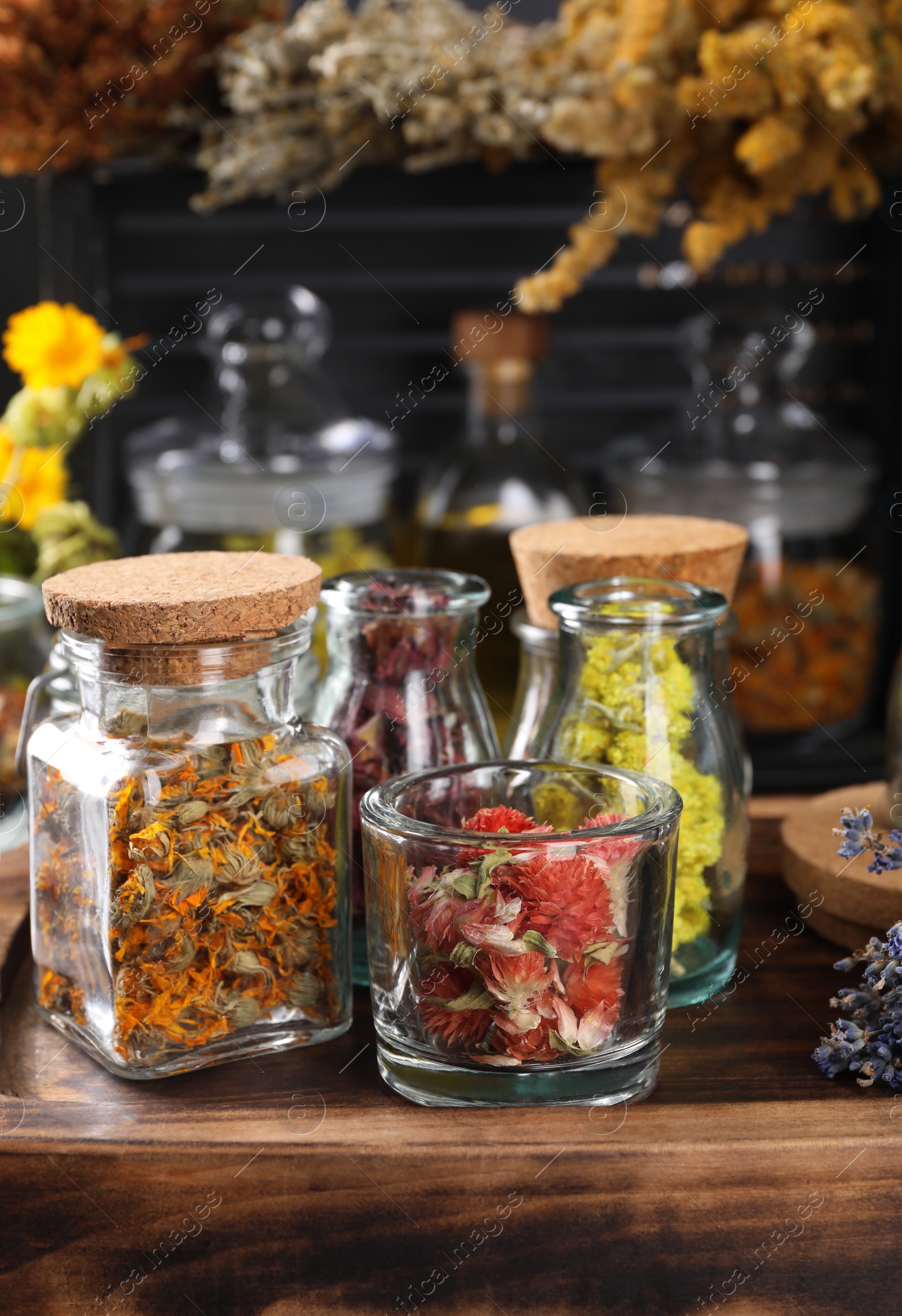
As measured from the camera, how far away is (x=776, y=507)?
1184 millimetres

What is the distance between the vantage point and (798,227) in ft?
4.59

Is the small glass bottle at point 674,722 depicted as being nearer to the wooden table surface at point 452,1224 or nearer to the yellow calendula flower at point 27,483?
the wooden table surface at point 452,1224

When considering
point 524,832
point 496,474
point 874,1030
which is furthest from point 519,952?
point 496,474

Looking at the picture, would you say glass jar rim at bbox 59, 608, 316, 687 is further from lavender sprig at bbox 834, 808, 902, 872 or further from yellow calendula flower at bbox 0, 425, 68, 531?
yellow calendula flower at bbox 0, 425, 68, 531

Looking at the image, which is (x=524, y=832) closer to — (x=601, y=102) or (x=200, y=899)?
(x=200, y=899)

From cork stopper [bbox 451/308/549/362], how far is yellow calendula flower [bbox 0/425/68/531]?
1.17 feet

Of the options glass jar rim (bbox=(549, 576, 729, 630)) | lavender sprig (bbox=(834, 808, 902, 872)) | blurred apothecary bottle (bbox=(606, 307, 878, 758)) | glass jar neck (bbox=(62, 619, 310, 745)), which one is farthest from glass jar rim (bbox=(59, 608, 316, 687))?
blurred apothecary bottle (bbox=(606, 307, 878, 758))

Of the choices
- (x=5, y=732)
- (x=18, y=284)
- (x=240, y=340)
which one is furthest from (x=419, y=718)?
(x=18, y=284)

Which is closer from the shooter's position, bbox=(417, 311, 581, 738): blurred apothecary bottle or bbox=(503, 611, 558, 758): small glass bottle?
bbox=(503, 611, 558, 758): small glass bottle

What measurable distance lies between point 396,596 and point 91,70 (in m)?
0.74

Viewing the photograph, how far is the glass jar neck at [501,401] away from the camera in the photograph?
1109 mm

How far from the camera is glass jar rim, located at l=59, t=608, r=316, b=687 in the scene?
1.53ft

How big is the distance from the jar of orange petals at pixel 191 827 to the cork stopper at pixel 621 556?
0.41ft

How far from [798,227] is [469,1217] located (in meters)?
1.23
